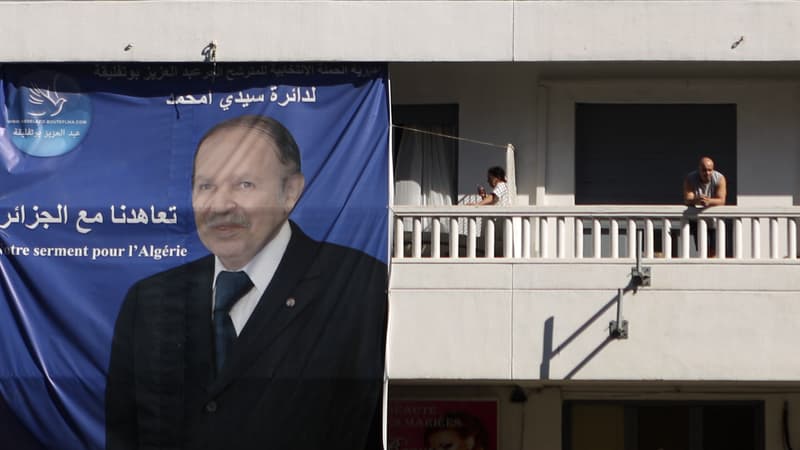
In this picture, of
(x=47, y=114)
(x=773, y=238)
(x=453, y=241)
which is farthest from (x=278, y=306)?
(x=773, y=238)

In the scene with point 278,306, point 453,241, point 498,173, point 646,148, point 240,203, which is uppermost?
point 646,148

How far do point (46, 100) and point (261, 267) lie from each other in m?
2.58

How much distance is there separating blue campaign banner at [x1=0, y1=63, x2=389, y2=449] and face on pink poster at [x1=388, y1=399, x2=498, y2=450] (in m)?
2.24

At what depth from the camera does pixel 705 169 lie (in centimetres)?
1582

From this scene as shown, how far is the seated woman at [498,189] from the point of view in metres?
16.3

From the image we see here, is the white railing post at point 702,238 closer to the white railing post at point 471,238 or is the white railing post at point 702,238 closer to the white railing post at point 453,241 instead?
the white railing post at point 471,238

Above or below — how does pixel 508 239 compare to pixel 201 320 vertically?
above

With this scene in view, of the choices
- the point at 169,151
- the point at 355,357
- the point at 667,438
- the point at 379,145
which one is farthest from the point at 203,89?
the point at 667,438

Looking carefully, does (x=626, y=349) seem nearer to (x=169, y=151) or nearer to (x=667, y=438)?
(x=667, y=438)

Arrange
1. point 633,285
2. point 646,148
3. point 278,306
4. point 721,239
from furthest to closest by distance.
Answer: point 646,148 < point 278,306 < point 721,239 < point 633,285

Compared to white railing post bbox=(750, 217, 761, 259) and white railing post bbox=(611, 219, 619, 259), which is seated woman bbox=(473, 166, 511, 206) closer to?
white railing post bbox=(611, 219, 619, 259)

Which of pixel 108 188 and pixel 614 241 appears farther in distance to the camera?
pixel 108 188

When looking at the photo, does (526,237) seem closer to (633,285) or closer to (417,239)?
(417,239)

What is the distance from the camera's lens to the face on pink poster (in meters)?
17.3
